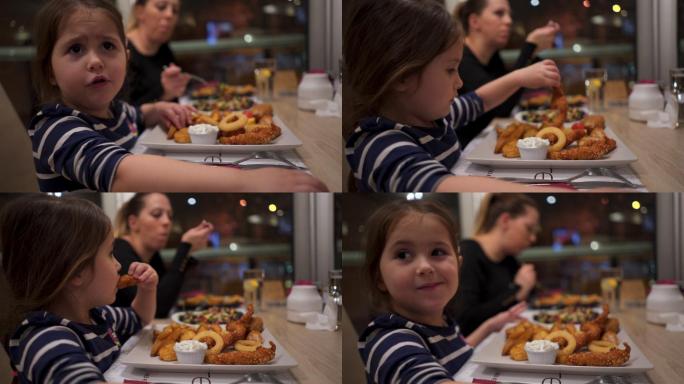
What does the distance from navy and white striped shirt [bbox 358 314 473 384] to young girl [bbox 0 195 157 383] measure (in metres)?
0.46

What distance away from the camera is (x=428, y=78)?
6.36 feet

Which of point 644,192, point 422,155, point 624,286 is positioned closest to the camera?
point 422,155

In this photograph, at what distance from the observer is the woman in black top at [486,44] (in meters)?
2.00

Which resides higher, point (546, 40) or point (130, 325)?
point (546, 40)

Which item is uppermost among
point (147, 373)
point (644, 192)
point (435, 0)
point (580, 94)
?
point (435, 0)

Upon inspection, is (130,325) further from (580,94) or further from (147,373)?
(580,94)

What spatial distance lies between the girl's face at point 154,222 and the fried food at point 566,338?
734 mm

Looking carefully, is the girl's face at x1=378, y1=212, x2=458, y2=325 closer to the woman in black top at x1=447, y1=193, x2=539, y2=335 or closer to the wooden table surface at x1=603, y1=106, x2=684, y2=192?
the woman in black top at x1=447, y1=193, x2=539, y2=335

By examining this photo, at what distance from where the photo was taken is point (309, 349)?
2129 millimetres

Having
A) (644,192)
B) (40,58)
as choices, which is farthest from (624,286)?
(40,58)

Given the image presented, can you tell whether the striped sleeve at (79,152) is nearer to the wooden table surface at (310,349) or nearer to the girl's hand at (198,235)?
the girl's hand at (198,235)

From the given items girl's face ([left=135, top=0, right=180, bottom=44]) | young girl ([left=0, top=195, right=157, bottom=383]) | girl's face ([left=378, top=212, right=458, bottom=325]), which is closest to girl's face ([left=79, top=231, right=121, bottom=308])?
young girl ([left=0, top=195, right=157, bottom=383])

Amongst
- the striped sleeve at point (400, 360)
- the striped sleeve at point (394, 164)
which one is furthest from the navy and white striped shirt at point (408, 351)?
the striped sleeve at point (394, 164)

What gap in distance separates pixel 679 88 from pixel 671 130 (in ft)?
0.25
